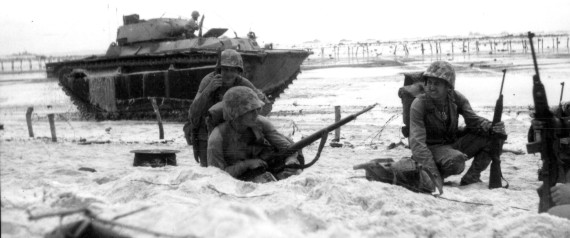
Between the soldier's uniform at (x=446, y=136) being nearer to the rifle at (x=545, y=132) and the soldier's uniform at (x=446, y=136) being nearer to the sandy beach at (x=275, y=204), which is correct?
the sandy beach at (x=275, y=204)

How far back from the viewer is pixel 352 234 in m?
2.67

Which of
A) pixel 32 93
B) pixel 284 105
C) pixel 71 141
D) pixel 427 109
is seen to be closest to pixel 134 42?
pixel 284 105

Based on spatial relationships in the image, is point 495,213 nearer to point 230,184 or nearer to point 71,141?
point 230,184

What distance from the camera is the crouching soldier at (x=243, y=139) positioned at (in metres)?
4.54

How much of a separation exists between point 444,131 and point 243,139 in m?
1.90

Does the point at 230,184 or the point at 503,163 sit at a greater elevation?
the point at 230,184

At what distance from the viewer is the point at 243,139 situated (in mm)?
4832

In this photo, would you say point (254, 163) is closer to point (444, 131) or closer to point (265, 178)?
point (265, 178)

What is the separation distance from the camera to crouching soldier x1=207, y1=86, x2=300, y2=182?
4.54m

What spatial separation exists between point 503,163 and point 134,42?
1239 cm

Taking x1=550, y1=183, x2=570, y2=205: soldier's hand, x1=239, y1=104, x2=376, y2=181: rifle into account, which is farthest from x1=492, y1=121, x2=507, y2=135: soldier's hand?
x1=550, y1=183, x2=570, y2=205: soldier's hand

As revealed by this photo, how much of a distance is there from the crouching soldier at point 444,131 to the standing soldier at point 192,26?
12.8 m

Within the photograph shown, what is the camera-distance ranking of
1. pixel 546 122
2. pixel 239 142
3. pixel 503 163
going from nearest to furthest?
1. pixel 546 122
2. pixel 239 142
3. pixel 503 163

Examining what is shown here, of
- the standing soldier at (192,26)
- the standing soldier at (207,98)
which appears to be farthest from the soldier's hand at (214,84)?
the standing soldier at (192,26)
